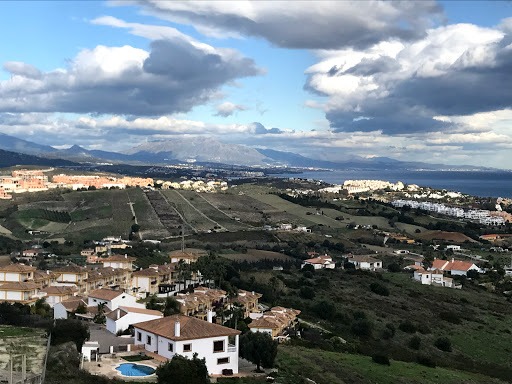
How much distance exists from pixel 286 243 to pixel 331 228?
26.6 m

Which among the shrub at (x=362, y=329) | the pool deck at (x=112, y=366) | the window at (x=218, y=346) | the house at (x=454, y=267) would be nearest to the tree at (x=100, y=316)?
the pool deck at (x=112, y=366)

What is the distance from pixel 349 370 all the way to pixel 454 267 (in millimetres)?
50504

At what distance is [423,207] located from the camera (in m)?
172

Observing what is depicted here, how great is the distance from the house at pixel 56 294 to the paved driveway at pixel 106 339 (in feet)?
43.9

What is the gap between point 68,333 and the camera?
89.9 feet

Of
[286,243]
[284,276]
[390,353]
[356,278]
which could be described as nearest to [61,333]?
[390,353]

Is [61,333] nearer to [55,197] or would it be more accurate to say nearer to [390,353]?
[390,353]

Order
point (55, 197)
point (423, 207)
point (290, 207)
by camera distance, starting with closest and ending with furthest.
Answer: point (55, 197) → point (290, 207) → point (423, 207)

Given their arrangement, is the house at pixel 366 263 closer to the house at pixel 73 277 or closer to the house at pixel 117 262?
the house at pixel 117 262

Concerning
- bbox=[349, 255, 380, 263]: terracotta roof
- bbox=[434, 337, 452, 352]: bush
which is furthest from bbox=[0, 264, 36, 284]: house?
bbox=[349, 255, 380, 263]: terracotta roof

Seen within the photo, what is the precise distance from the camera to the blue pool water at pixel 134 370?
79.9 feet

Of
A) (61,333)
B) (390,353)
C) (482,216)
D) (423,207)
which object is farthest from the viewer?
(423,207)

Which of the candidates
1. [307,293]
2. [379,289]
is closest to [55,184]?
[307,293]

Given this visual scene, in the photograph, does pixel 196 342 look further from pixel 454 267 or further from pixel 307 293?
pixel 454 267
